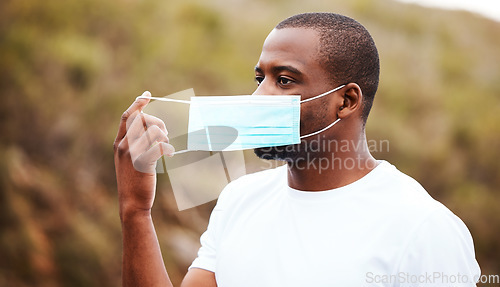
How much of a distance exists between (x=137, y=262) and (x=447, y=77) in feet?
22.8

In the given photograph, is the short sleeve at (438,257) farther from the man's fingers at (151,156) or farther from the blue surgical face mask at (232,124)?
the man's fingers at (151,156)

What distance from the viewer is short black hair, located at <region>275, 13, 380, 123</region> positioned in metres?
2.09

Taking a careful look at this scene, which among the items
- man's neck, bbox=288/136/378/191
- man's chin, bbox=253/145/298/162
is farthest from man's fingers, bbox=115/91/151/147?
man's neck, bbox=288/136/378/191

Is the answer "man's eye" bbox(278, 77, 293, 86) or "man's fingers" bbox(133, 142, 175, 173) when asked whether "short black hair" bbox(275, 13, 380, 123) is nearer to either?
"man's eye" bbox(278, 77, 293, 86)

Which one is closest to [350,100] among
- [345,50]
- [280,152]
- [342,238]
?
[345,50]

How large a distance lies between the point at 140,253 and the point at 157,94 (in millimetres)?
4521

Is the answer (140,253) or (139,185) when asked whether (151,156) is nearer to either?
(139,185)

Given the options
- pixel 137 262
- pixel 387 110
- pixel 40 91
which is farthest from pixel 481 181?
pixel 137 262

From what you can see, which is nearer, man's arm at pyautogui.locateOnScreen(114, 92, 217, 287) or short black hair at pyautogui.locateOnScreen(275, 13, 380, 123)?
man's arm at pyautogui.locateOnScreen(114, 92, 217, 287)

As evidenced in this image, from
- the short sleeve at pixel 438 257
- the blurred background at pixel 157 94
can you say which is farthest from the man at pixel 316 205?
the blurred background at pixel 157 94

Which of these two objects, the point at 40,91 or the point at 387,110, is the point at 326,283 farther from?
the point at 387,110

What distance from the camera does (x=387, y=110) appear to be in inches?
294

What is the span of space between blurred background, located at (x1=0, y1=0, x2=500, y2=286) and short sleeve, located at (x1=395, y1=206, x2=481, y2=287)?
4.08m

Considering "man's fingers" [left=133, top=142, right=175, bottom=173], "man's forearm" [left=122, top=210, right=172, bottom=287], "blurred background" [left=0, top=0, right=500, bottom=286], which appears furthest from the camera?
"blurred background" [left=0, top=0, right=500, bottom=286]
